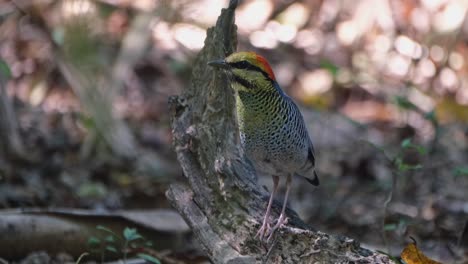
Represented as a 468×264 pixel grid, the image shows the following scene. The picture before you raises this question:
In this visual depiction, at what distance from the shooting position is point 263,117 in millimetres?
5062

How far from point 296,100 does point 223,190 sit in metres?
7.21

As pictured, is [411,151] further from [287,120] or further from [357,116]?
[287,120]

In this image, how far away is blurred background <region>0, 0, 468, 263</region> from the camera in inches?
306

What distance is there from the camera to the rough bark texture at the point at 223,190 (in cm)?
422

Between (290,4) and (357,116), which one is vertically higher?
(290,4)

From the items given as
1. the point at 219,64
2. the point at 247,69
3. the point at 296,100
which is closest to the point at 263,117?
the point at 247,69

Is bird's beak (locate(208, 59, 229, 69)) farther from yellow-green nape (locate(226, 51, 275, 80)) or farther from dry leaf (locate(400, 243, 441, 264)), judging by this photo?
dry leaf (locate(400, 243, 441, 264))

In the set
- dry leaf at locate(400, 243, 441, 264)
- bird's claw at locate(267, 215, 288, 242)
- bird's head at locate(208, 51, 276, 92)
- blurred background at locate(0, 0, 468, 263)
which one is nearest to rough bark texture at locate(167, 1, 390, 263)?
bird's claw at locate(267, 215, 288, 242)

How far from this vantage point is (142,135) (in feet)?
35.3

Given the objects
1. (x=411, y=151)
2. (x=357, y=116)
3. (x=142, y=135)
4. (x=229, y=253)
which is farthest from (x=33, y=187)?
(x=357, y=116)

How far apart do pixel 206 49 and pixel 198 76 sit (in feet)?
0.67

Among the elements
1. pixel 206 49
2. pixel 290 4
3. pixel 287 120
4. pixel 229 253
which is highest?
pixel 290 4

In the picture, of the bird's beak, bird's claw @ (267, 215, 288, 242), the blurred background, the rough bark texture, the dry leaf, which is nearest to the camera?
the rough bark texture

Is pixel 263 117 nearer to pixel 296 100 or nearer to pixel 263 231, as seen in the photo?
pixel 263 231
